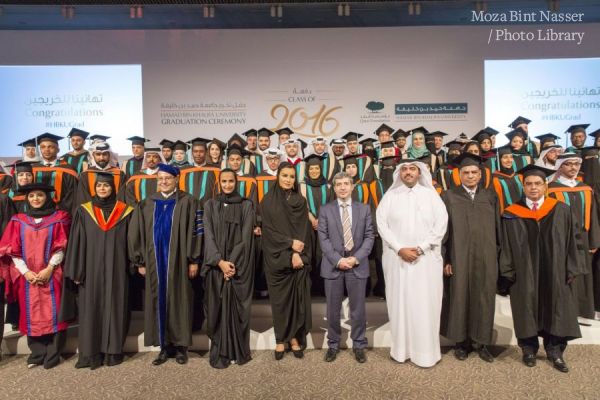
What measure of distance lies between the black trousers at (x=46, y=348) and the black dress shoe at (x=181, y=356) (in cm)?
105

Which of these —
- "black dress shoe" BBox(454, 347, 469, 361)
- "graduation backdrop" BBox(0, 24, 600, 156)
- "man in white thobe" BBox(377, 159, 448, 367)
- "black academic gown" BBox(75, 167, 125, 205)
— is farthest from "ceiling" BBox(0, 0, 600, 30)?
"black dress shoe" BBox(454, 347, 469, 361)

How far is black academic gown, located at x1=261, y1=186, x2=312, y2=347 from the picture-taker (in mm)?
3582

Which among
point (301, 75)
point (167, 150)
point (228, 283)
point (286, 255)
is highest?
point (301, 75)

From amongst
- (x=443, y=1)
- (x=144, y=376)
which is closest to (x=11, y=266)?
(x=144, y=376)

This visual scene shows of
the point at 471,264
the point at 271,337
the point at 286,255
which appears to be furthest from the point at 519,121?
the point at 271,337

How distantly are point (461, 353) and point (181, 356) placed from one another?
2503mm

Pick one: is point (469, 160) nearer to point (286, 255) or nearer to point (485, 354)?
point (485, 354)

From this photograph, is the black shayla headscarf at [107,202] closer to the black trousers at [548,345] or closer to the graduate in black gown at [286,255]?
the graduate in black gown at [286,255]

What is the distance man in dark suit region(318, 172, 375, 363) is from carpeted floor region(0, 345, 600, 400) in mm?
266

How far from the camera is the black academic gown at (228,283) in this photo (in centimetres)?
354

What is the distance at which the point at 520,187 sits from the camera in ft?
16.7

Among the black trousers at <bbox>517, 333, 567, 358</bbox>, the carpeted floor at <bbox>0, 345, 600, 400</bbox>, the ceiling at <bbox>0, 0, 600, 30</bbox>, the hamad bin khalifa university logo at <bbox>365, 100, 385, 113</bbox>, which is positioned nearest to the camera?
the carpeted floor at <bbox>0, 345, 600, 400</bbox>

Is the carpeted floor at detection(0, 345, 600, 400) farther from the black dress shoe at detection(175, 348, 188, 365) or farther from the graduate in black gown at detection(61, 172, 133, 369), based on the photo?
the graduate in black gown at detection(61, 172, 133, 369)

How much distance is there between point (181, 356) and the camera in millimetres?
3633
